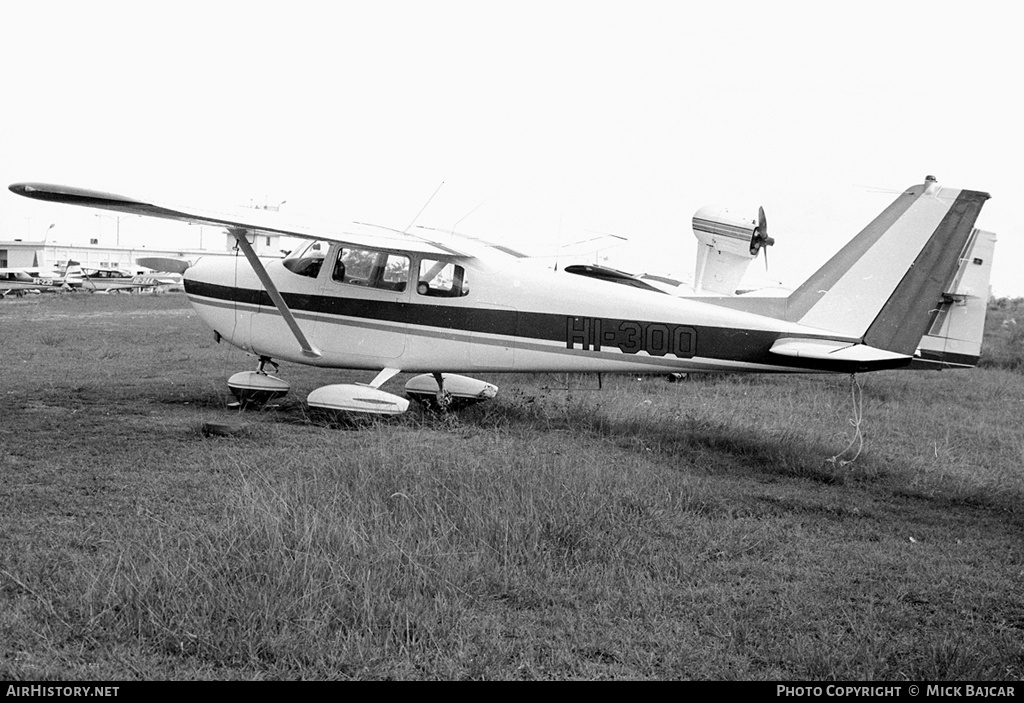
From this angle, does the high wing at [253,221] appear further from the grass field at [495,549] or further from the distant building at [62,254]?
the distant building at [62,254]

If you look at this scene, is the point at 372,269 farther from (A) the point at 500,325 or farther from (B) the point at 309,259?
(A) the point at 500,325

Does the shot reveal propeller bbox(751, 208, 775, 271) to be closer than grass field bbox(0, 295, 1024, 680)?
No

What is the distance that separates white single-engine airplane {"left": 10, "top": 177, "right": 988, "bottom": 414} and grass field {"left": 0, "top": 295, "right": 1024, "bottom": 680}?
32.7 inches

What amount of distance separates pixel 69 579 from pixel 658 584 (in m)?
3.16

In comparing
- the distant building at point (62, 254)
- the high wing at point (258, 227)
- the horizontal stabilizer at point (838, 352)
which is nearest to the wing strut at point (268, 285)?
the high wing at point (258, 227)

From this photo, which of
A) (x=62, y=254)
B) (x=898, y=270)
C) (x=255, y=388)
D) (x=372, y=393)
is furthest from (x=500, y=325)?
(x=62, y=254)

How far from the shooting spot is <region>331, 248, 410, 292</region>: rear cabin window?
10.9 m

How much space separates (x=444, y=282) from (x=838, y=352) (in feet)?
14.7

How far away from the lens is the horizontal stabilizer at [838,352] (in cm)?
896

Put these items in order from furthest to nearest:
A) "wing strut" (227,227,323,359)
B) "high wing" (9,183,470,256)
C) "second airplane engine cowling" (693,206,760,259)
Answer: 1. "second airplane engine cowling" (693,206,760,259)
2. "wing strut" (227,227,323,359)
3. "high wing" (9,183,470,256)

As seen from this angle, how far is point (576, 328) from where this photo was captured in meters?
10.4

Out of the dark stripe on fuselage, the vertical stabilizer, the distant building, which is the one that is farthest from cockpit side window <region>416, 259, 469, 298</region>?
the distant building

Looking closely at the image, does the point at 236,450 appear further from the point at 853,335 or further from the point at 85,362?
the point at 85,362

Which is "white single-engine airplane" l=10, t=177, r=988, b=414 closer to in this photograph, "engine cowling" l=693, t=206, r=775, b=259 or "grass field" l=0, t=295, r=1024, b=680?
"grass field" l=0, t=295, r=1024, b=680
